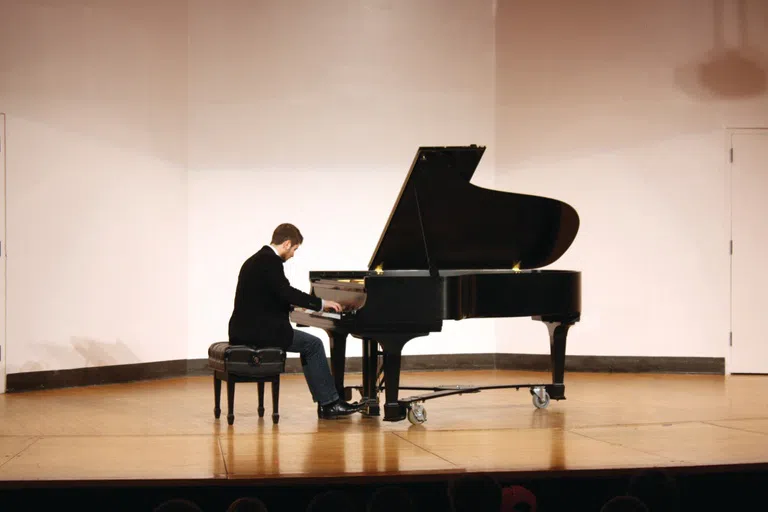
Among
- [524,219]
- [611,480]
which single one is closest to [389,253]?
[524,219]

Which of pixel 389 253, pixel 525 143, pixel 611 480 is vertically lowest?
pixel 611 480

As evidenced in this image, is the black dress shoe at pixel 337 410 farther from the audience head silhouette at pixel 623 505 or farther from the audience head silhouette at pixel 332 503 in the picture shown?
the audience head silhouette at pixel 623 505

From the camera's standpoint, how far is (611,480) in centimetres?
417

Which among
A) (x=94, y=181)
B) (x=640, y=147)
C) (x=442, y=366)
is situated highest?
(x=640, y=147)

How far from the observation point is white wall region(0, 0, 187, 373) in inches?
296

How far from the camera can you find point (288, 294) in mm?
5930

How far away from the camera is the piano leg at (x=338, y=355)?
621cm

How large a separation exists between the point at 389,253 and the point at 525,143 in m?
3.10

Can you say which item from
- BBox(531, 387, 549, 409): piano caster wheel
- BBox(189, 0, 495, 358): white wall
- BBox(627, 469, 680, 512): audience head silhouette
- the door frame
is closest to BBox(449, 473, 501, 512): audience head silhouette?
BBox(627, 469, 680, 512): audience head silhouette

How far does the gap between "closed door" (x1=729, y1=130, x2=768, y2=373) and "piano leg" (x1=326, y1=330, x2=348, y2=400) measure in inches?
152

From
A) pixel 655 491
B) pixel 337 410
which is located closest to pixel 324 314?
pixel 337 410

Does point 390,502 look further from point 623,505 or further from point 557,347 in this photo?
point 557,347

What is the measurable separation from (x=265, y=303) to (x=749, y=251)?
15.0 feet

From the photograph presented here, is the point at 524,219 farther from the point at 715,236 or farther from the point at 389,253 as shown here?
the point at 715,236
